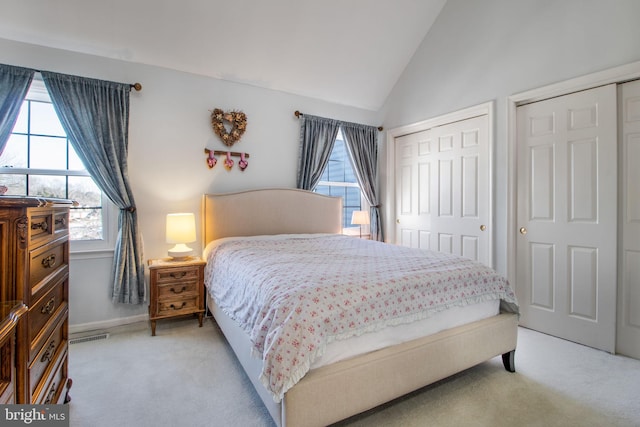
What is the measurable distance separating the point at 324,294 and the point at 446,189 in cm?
273

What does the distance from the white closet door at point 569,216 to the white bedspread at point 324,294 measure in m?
1.01

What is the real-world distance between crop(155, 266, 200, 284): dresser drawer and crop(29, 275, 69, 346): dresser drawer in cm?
105

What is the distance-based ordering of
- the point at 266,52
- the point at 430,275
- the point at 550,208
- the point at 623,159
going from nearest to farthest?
the point at 430,275, the point at 623,159, the point at 550,208, the point at 266,52

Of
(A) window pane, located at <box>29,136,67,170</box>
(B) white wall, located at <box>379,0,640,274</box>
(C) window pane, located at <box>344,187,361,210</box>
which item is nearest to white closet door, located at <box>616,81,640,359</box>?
(B) white wall, located at <box>379,0,640,274</box>

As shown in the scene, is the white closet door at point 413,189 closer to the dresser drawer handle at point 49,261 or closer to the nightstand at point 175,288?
the nightstand at point 175,288

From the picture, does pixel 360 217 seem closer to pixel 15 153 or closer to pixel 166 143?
pixel 166 143

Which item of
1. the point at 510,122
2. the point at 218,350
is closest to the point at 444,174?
the point at 510,122

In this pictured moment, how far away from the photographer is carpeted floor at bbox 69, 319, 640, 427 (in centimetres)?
169

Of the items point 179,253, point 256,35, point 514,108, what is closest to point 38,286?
point 179,253

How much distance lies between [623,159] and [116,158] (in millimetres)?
4283

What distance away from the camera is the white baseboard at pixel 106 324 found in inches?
112

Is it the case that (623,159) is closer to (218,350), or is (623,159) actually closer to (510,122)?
(510,122)

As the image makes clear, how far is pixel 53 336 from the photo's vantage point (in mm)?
1473

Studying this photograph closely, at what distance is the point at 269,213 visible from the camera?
3650 millimetres
